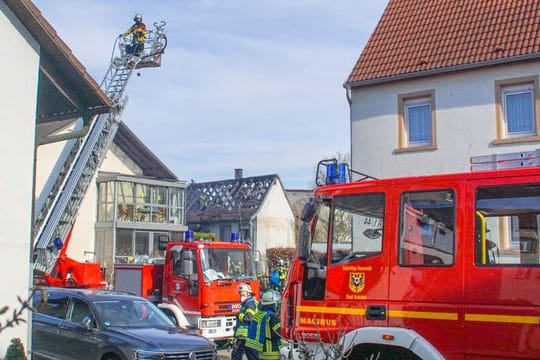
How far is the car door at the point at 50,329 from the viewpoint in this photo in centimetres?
1023

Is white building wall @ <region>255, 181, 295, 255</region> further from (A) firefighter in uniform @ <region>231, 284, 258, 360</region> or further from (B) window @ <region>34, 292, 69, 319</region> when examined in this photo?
(A) firefighter in uniform @ <region>231, 284, 258, 360</region>

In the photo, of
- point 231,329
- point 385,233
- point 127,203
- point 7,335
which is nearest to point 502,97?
point 231,329

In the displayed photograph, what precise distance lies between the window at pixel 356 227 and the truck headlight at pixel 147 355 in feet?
11.5

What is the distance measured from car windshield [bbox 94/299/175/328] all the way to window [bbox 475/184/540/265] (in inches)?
233

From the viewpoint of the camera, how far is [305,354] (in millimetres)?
4434

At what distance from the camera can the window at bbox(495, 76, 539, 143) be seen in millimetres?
15641

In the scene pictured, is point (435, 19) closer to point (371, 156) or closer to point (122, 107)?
point (371, 156)

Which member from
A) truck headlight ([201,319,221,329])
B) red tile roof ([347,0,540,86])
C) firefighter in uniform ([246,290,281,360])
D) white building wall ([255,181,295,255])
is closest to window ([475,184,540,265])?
firefighter in uniform ([246,290,281,360])

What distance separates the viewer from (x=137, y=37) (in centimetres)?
2764

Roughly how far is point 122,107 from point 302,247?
20.7m

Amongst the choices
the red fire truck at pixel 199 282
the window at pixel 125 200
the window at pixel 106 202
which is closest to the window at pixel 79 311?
the red fire truck at pixel 199 282

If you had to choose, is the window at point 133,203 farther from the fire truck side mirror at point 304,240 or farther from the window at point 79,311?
the fire truck side mirror at point 304,240

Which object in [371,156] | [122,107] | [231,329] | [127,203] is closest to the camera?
[231,329]

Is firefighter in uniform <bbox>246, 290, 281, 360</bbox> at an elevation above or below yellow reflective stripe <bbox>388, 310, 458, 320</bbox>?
below
